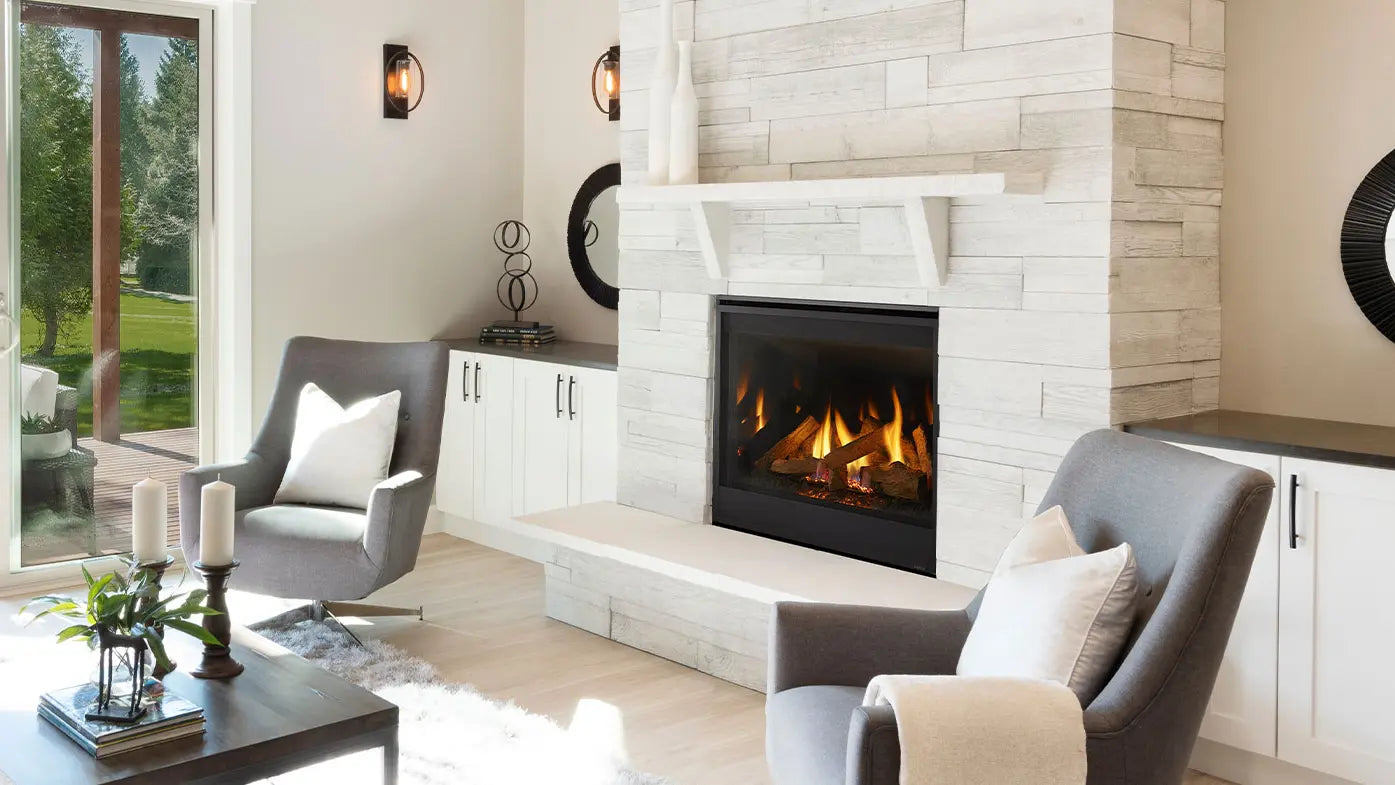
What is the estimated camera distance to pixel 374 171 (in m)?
5.18

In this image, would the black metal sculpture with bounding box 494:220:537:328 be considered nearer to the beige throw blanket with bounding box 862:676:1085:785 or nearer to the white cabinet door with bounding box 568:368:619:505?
the white cabinet door with bounding box 568:368:619:505

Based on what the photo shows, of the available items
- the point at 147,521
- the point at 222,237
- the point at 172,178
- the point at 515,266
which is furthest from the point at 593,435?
the point at 147,521

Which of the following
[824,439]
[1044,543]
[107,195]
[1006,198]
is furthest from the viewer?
[107,195]

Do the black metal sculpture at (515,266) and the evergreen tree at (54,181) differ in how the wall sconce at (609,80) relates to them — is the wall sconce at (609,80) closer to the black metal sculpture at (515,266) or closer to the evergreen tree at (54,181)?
the black metal sculpture at (515,266)

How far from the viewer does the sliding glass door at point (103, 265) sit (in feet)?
14.7

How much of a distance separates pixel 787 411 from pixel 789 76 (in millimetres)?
964

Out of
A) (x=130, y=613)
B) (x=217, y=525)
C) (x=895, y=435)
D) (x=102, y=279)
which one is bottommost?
(x=130, y=613)

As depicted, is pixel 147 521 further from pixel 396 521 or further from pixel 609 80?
pixel 609 80

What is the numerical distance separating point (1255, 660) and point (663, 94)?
2.18 metres

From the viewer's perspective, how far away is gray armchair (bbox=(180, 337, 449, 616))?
12.0 feet

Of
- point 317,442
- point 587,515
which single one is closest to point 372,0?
point 317,442

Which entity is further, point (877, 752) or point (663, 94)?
point (663, 94)

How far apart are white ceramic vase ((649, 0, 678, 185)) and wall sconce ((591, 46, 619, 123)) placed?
3.92 feet

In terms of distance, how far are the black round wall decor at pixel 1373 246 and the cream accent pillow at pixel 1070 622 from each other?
54.0 inches
